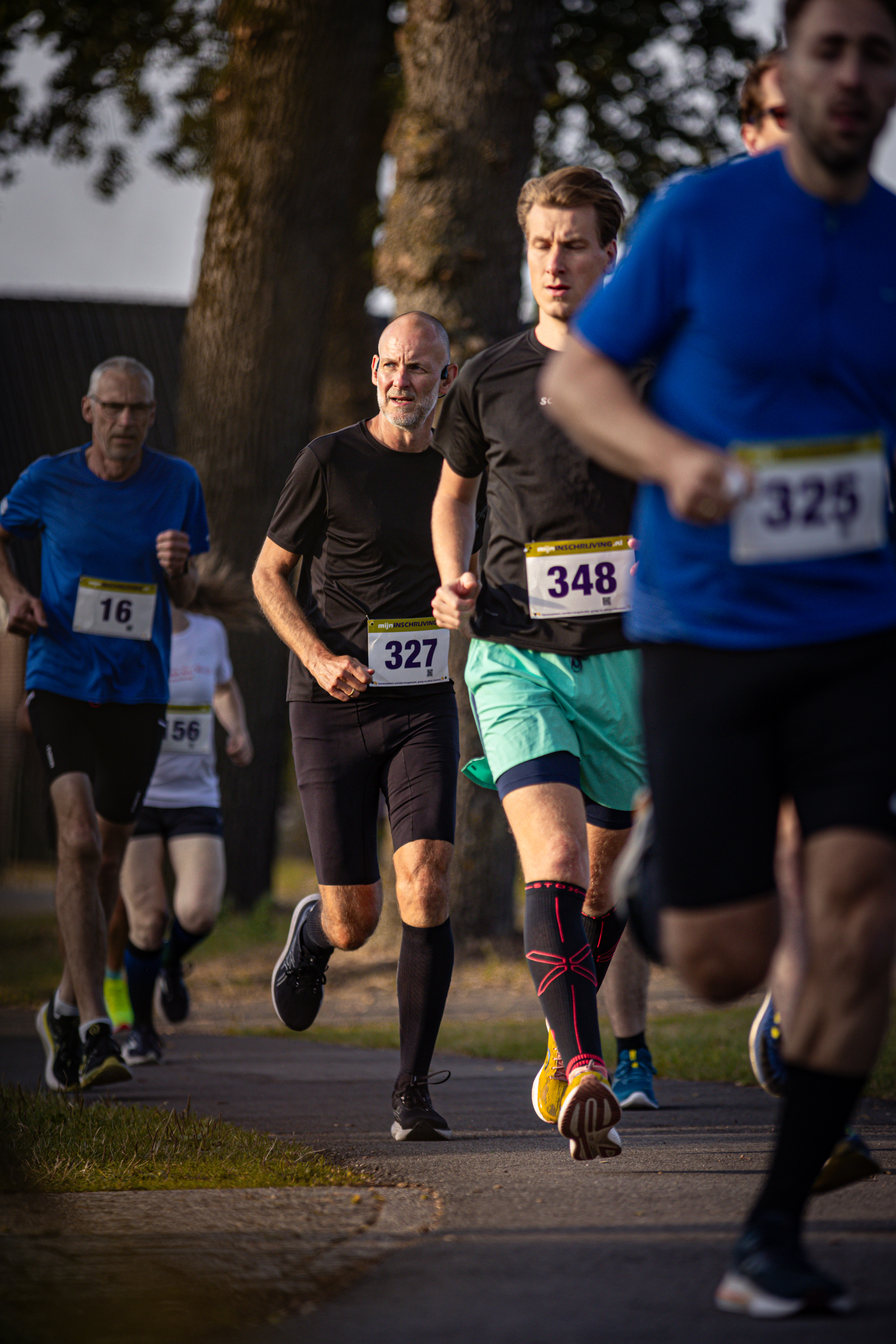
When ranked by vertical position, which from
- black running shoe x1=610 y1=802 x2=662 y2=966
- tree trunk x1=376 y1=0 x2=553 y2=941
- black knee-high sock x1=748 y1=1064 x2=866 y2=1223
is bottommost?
black knee-high sock x1=748 y1=1064 x2=866 y2=1223

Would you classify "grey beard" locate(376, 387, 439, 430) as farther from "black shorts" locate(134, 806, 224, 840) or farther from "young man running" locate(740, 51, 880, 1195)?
"black shorts" locate(134, 806, 224, 840)

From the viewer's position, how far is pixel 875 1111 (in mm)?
5355

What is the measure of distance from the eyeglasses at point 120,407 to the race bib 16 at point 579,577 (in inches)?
105

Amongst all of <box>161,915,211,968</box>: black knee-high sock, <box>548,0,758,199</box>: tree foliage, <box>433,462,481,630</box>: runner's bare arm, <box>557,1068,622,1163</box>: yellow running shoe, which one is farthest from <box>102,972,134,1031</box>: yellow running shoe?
<box>548,0,758,199</box>: tree foliage

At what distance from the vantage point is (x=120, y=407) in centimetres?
662

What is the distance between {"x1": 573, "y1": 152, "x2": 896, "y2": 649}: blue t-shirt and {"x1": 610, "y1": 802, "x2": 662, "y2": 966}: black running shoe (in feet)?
1.65

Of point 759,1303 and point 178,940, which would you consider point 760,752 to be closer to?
point 759,1303

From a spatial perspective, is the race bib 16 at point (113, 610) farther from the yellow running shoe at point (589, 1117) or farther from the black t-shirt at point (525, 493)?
the yellow running shoe at point (589, 1117)

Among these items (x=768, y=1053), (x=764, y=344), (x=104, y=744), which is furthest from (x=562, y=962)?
(x=104, y=744)

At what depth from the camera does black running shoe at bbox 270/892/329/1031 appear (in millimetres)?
5672

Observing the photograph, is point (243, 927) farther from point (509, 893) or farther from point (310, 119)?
point (310, 119)

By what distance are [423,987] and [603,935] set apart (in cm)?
59

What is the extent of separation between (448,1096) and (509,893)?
5.31 metres

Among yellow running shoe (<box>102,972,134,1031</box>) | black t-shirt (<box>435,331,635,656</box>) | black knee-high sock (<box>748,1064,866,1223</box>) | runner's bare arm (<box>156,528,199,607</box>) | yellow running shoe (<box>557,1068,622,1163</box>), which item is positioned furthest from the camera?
yellow running shoe (<box>102,972,134,1031</box>)
